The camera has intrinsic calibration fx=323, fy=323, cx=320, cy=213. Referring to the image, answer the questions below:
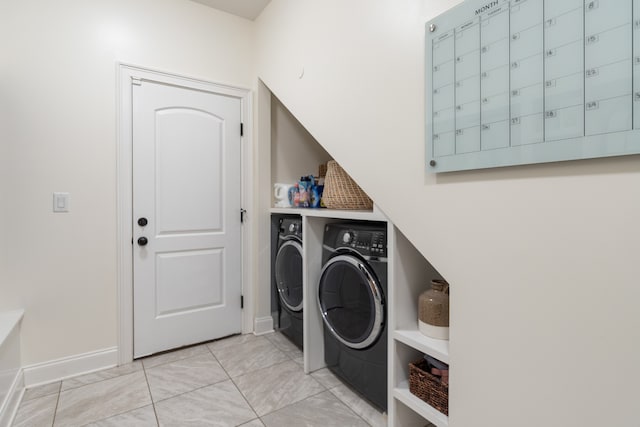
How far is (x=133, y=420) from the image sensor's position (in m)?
1.56

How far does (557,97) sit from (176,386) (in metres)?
2.20

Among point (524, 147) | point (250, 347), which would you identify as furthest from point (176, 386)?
point (524, 147)

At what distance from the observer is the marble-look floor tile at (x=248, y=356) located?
2.07 metres

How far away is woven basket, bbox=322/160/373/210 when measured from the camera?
178 centimetres

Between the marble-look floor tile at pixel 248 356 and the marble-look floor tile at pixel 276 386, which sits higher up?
the marble-look floor tile at pixel 248 356

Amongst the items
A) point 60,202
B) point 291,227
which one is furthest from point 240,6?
point 60,202

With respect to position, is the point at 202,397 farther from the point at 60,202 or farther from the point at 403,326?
the point at 60,202

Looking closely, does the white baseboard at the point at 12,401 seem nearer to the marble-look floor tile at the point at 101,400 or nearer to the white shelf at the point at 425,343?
the marble-look floor tile at the point at 101,400

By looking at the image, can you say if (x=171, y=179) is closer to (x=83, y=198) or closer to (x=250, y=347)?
(x=83, y=198)

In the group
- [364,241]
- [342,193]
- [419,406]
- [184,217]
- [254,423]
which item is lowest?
[254,423]

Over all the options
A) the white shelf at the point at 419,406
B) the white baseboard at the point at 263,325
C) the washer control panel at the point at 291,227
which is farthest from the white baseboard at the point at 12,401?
the white shelf at the point at 419,406

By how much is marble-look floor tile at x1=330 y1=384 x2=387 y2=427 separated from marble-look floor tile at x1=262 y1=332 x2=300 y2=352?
0.60 meters

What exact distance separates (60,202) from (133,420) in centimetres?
130

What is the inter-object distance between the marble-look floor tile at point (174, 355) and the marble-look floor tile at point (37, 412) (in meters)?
0.49
